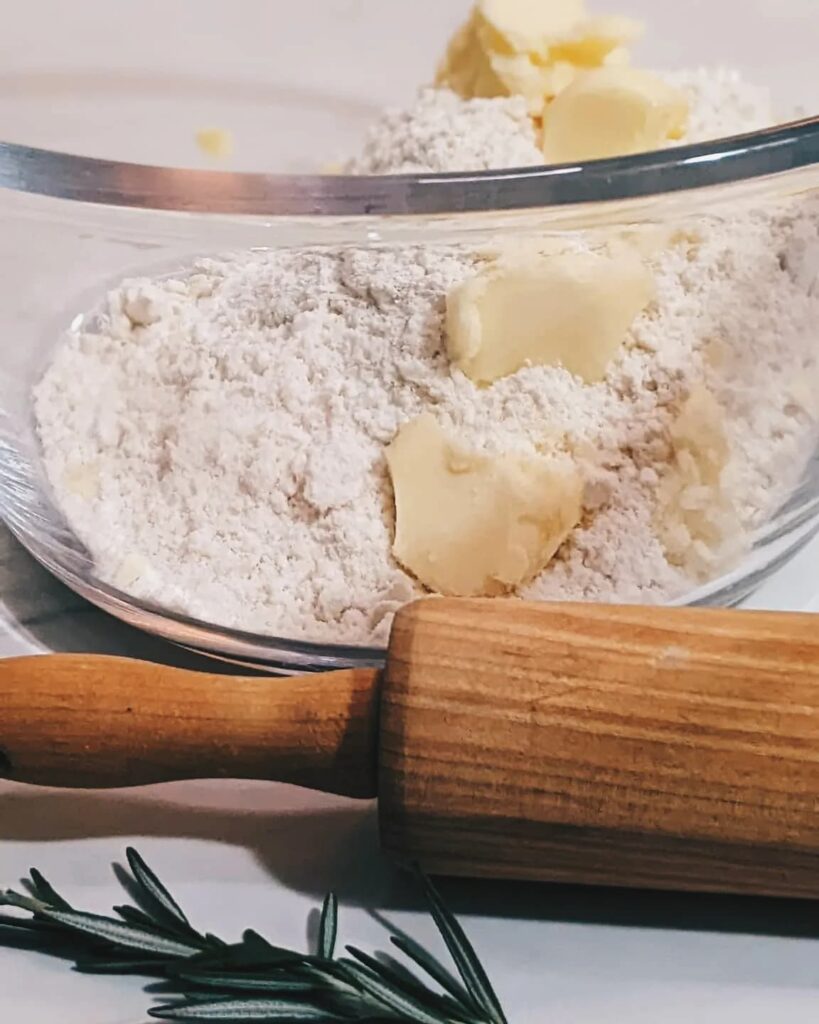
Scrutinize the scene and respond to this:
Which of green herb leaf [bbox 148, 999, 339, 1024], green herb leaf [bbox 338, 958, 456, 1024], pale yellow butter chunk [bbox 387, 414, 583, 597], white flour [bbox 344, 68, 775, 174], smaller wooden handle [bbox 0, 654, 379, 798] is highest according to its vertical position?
white flour [bbox 344, 68, 775, 174]

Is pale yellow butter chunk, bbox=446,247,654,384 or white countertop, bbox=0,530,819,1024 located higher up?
pale yellow butter chunk, bbox=446,247,654,384

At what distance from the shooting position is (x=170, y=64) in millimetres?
1021

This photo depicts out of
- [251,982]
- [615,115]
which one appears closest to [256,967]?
[251,982]

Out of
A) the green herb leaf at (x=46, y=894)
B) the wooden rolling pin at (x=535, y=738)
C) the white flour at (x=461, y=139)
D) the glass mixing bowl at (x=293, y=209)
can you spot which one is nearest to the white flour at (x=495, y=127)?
the white flour at (x=461, y=139)

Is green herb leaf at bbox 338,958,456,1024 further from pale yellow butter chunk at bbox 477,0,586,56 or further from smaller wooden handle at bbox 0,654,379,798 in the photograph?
pale yellow butter chunk at bbox 477,0,586,56

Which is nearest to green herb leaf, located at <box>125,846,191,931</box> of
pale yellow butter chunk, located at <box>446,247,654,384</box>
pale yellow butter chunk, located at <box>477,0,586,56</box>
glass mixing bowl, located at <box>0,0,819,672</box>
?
glass mixing bowl, located at <box>0,0,819,672</box>

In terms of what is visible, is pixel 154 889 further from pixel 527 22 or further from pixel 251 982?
pixel 527 22

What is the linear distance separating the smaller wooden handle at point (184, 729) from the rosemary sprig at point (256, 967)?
41 mm

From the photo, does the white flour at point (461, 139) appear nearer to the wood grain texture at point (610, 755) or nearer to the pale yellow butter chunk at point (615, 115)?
the pale yellow butter chunk at point (615, 115)

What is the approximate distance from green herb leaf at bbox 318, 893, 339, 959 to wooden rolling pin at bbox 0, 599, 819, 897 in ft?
0.10

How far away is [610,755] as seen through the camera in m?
0.40

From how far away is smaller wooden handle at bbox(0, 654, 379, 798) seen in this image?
43cm

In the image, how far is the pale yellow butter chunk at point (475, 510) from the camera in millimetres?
481

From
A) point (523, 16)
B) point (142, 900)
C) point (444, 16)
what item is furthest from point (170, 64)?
point (142, 900)
